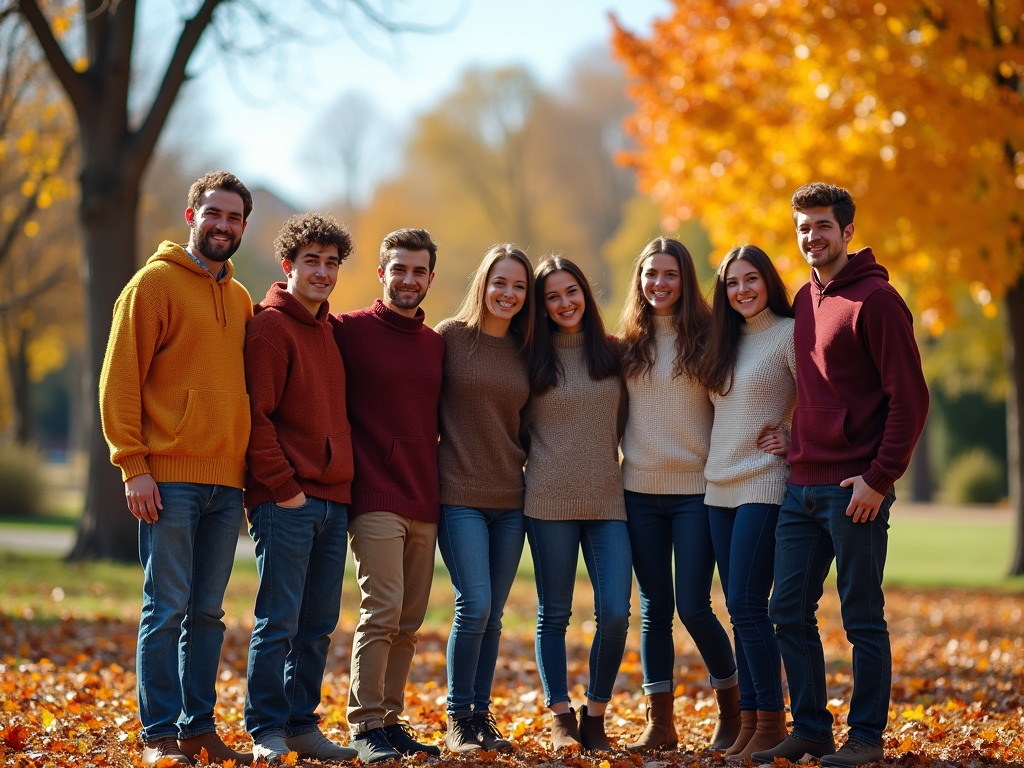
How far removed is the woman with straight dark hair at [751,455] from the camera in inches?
191

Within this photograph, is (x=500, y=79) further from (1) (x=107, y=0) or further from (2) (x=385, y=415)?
(2) (x=385, y=415)

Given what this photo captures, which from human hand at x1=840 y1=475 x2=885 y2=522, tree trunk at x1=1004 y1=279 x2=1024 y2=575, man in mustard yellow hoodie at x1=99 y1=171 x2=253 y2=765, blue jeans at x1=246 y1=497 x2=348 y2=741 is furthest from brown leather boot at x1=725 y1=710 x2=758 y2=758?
tree trunk at x1=1004 y1=279 x2=1024 y2=575

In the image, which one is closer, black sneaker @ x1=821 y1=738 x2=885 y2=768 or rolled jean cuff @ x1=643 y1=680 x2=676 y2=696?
black sneaker @ x1=821 y1=738 x2=885 y2=768

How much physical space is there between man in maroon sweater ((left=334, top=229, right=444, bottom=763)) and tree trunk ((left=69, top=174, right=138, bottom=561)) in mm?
6806

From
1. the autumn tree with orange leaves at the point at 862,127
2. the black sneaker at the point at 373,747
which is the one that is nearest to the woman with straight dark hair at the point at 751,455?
the black sneaker at the point at 373,747

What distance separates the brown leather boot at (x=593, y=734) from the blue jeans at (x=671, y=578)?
33 centimetres

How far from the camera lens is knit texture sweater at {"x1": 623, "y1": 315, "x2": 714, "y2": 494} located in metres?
5.11

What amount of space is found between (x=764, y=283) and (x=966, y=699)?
125 inches

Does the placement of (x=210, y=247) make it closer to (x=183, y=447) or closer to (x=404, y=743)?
(x=183, y=447)

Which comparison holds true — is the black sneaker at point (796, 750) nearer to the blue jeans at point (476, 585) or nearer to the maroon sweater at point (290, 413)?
the blue jeans at point (476, 585)

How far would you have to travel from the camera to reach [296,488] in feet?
15.1

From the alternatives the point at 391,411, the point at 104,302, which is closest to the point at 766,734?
the point at 391,411

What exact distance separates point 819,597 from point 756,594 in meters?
0.36

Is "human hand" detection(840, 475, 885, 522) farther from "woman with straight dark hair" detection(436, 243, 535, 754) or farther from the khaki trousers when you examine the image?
the khaki trousers
